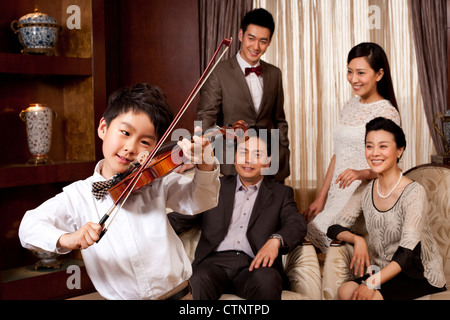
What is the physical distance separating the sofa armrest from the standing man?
2.55 ft

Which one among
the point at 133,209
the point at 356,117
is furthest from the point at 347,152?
the point at 133,209

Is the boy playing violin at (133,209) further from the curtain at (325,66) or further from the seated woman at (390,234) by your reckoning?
the curtain at (325,66)

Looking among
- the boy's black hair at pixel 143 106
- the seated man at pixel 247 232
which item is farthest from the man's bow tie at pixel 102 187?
the seated man at pixel 247 232

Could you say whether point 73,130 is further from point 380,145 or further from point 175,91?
point 380,145

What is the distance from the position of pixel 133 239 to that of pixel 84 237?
27 centimetres

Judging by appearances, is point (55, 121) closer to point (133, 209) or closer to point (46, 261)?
point (46, 261)

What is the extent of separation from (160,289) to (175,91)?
2525 millimetres

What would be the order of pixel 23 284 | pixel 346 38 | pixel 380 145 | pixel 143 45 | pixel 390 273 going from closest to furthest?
pixel 390 273 → pixel 380 145 → pixel 23 284 → pixel 143 45 → pixel 346 38

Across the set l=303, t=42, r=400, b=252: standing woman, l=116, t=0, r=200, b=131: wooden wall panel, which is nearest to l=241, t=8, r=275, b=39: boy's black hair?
l=303, t=42, r=400, b=252: standing woman

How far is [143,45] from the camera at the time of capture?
368 cm

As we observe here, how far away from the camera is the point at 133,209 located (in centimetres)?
138

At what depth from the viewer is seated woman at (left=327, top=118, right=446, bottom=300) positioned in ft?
6.60

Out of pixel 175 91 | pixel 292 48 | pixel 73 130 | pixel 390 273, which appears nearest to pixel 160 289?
pixel 390 273

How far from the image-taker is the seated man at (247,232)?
205cm
